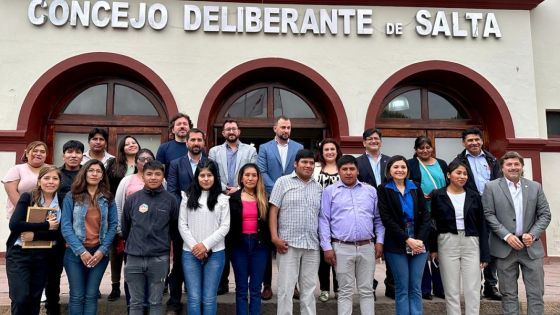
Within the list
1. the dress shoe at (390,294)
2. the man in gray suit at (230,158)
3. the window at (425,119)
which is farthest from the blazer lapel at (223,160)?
the window at (425,119)

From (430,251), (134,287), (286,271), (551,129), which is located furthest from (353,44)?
(134,287)

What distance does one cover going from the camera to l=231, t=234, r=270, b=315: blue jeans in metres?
4.26

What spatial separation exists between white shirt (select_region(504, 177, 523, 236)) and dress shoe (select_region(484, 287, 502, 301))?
105 cm

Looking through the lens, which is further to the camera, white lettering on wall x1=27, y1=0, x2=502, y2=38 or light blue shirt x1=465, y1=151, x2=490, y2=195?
white lettering on wall x1=27, y1=0, x2=502, y2=38

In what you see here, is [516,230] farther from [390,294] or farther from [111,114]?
[111,114]

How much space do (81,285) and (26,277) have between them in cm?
46

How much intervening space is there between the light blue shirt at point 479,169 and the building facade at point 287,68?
2.67 m

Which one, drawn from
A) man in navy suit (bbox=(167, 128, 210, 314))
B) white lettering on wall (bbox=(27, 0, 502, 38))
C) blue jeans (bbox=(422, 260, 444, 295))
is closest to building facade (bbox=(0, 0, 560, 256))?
white lettering on wall (bbox=(27, 0, 502, 38))

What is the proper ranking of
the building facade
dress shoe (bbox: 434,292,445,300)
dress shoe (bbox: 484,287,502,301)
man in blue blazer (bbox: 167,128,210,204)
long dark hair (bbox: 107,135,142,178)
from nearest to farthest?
man in blue blazer (bbox: 167,128,210,204), long dark hair (bbox: 107,135,142,178), dress shoe (bbox: 434,292,445,300), dress shoe (bbox: 484,287,502,301), the building facade

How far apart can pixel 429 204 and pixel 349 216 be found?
99cm

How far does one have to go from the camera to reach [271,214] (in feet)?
14.2

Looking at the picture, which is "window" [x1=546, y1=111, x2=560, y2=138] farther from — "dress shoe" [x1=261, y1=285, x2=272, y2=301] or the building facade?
"dress shoe" [x1=261, y1=285, x2=272, y2=301]

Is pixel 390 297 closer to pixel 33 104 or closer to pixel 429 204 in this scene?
pixel 429 204

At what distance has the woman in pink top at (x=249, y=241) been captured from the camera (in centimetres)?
427
